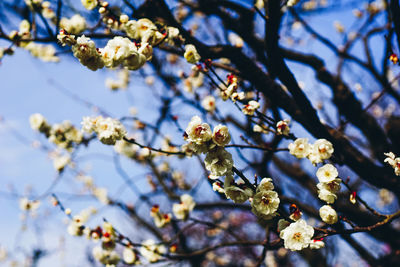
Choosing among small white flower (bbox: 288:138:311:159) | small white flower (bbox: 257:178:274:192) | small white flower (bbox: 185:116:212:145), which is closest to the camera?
small white flower (bbox: 185:116:212:145)

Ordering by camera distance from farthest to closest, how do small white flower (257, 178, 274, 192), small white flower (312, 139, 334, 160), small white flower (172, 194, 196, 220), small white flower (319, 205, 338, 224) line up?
small white flower (172, 194, 196, 220) → small white flower (312, 139, 334, 160) → small white flower (319, 205, 338, 224) → small white flower (257, 178, 274, 192)

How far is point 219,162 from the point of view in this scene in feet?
4.42

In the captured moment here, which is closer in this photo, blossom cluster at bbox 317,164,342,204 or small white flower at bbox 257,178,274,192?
small white flower at bbox 257,178,274,192

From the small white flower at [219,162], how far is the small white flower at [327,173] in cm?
61

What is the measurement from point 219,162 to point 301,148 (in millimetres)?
890

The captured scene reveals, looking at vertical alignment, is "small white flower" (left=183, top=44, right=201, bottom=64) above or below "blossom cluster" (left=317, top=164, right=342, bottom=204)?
above

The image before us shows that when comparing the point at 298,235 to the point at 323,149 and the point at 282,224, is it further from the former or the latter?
the point at 323,149

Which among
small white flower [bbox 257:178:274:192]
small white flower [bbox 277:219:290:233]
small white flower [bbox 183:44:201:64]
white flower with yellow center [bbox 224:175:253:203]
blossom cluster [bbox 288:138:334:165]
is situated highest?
small white flower [bbox 183:44:201:64]

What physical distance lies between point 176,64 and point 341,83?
3.89 m

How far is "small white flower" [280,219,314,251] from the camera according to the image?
1.39 meters

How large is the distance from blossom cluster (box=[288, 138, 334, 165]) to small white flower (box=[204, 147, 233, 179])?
0.82 meters

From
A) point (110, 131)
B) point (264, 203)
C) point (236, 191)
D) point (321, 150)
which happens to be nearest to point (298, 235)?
point (264, 203)

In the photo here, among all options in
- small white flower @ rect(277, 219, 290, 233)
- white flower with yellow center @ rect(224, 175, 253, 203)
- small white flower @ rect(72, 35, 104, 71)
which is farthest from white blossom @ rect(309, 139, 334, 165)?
small white flower @ rect(72, 35, 104, 71)

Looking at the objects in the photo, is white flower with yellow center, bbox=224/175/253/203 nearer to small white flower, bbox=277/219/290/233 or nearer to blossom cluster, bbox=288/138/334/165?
small white flower, bbox=277/219/290/233
